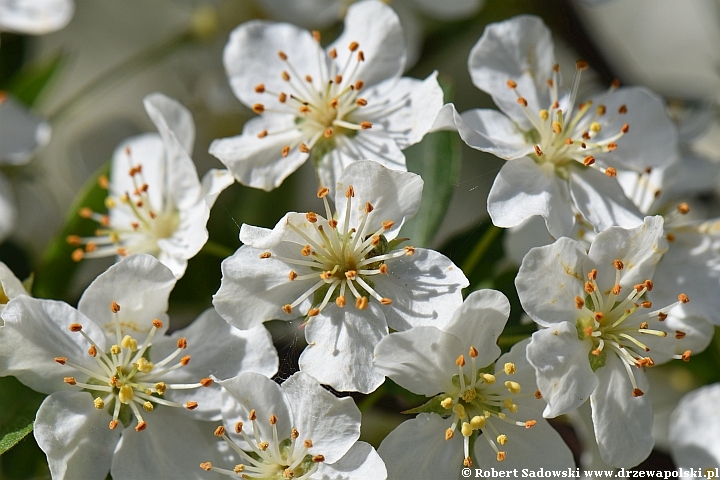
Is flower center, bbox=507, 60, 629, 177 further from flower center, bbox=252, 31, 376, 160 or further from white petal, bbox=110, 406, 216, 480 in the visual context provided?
white petal, bbox=110, 406, 216, 480

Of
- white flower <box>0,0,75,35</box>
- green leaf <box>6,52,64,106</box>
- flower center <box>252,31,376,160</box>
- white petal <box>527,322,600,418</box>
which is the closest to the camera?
white petal <box>527,322,600,418</box>

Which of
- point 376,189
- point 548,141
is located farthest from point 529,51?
point 376,189

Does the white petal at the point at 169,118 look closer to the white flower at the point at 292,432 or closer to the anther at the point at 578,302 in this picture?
the white flower at the point at 292,432

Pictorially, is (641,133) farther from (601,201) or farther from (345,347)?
(345,347)

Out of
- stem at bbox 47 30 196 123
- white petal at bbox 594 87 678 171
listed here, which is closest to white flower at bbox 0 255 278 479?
white petal at bbox 594 87 678 171

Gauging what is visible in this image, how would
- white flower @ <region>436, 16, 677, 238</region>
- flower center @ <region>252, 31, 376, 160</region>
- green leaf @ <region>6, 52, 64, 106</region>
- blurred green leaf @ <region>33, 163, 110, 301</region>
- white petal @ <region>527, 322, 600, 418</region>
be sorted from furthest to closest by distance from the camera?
1. green leaf @ <region>6, 52, 64, 106</region>
2. blurred green leaf @ <region>33, 163, 110, 301</region>
3. flower center @ <region>252, 31, 376, 160</region>
4. white flower @ <region>436, 16, 677, 238</region>
5. white petal @ <region>527, 322, 600, 418</region>

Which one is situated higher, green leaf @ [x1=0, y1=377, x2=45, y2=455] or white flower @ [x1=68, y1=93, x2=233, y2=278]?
white flower @ [x1=68, y1=93, x2=233, y2=278]
